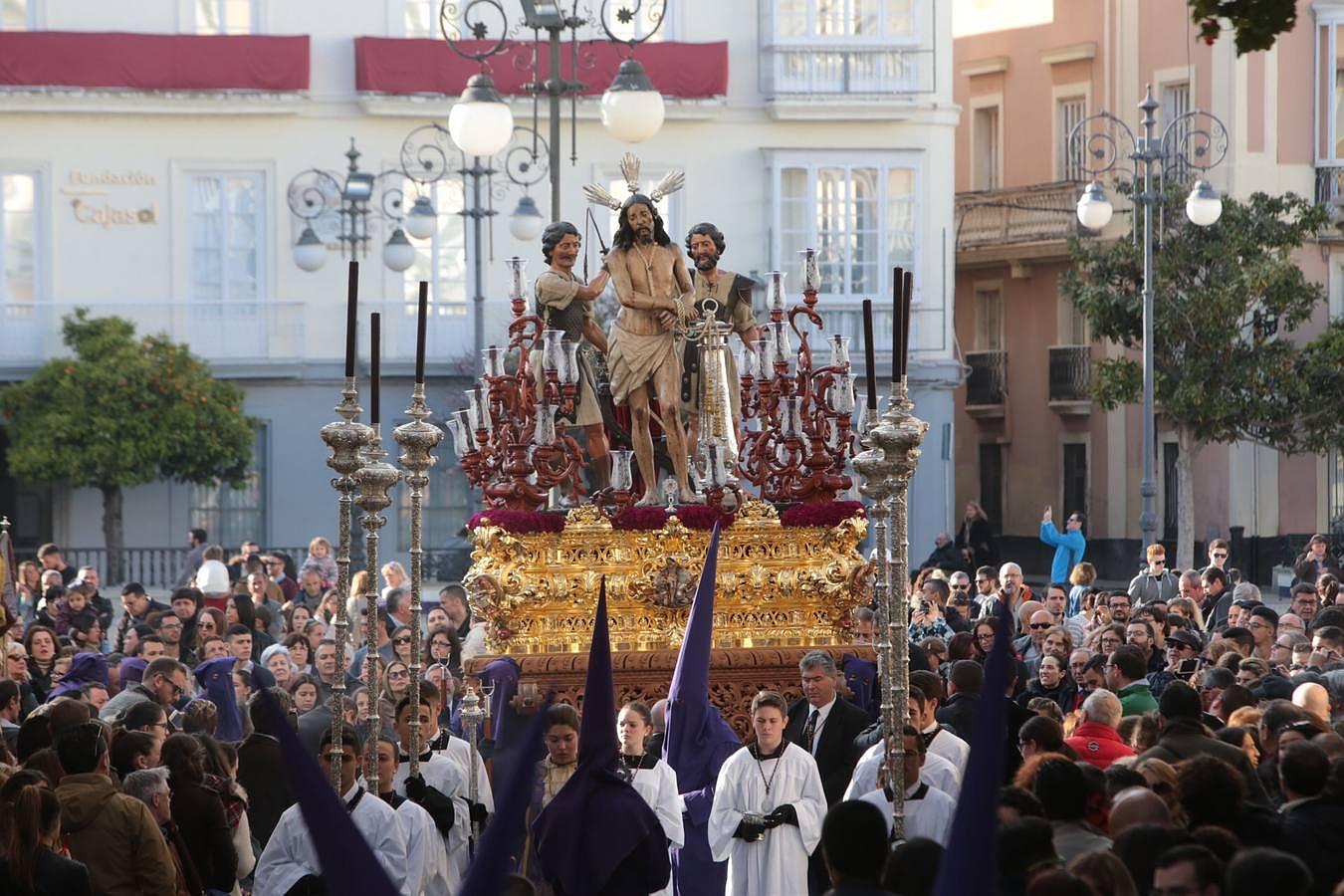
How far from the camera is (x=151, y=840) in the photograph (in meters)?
9.06

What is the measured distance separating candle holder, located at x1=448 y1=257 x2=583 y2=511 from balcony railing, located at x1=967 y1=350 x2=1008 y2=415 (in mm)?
25038

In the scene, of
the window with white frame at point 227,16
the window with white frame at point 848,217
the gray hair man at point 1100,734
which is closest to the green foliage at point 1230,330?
the window with white frame at point 848,217

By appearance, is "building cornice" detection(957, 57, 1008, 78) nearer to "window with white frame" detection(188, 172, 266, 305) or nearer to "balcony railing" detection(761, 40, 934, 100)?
"balcony railing" detection(761, 40, 934, 100)

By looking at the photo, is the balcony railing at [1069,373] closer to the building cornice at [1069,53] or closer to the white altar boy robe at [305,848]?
the building cornice at [1069,53]

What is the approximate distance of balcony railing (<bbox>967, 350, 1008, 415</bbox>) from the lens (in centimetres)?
3844

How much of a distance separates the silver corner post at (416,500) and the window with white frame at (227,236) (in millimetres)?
22610

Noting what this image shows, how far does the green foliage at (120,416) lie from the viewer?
30.6 meters

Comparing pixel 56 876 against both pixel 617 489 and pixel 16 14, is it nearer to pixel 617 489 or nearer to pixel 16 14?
pixel 617 489

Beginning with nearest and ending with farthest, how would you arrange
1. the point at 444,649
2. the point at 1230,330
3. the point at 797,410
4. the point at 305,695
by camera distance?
the point at 305,695, the point at 797,410, the point at 444,649, the point at 1230,330

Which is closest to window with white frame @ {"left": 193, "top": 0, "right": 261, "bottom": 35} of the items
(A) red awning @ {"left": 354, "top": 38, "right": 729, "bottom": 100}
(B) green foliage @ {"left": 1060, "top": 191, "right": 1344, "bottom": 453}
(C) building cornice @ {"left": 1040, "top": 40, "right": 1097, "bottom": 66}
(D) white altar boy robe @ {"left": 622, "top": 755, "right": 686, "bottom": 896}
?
(A) red awning @ {"left": 354, "top": 38, "right": 729, "bottom": 100}

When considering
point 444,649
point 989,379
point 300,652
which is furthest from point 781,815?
point 989,379

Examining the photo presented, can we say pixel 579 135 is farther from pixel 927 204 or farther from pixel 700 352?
pixel 700 352

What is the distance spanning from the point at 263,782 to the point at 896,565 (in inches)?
131

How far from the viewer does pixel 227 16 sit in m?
33.2
